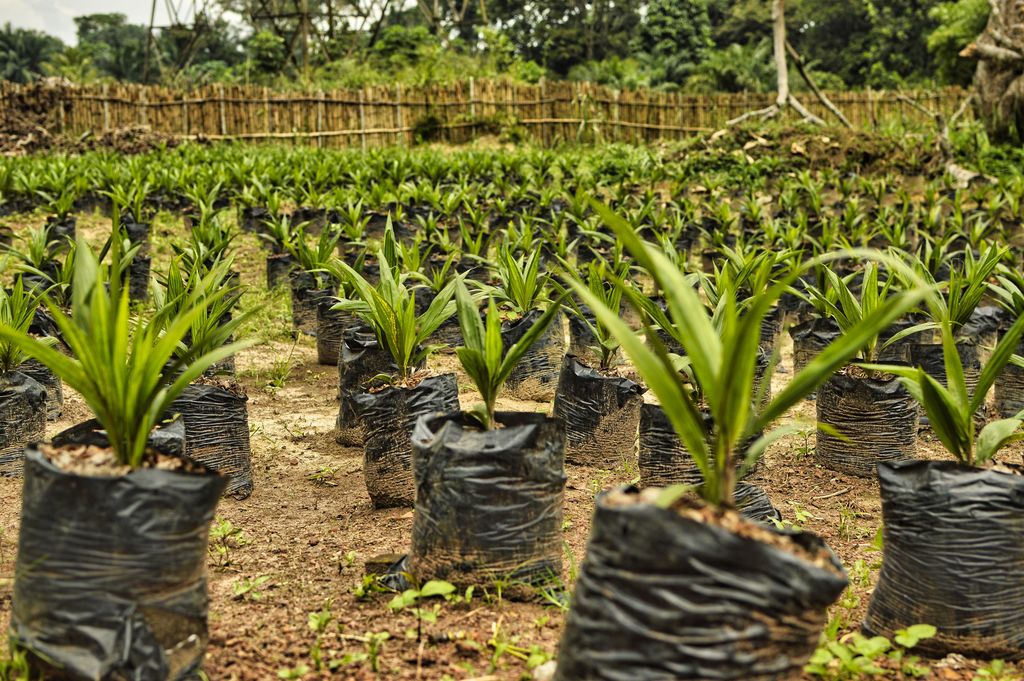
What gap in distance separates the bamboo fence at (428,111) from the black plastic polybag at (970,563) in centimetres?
1748

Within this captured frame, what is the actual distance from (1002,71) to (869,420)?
13.3m

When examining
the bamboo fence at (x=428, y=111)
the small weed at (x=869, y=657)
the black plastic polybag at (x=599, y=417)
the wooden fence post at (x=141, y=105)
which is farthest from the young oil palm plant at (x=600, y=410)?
the wooden fence post at (x=141, y=105)

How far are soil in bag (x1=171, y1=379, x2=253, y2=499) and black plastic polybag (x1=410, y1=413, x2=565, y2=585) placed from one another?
129 cm

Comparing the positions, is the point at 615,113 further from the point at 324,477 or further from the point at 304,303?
the point at 324,477

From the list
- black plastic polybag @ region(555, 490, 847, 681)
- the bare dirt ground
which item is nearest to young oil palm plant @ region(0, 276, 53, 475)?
the bare dirt ground

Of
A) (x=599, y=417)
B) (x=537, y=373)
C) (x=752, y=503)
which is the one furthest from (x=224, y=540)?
(x=537, y=373)

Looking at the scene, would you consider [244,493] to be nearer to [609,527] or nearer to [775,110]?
[609,527]

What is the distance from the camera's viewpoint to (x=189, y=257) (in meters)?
5.21

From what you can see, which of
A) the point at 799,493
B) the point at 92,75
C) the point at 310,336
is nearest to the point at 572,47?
the point at 92,75

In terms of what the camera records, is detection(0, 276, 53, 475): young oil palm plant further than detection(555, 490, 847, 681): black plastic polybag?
Yes

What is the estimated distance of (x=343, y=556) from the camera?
9.11 ft

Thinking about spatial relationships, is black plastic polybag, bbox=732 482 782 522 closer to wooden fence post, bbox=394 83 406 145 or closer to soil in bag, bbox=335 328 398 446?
soil in bag, bbox=335 328 398 446

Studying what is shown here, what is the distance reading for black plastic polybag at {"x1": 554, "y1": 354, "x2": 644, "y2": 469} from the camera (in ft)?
12.4

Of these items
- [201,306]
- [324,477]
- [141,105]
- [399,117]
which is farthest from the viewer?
[399,117]
